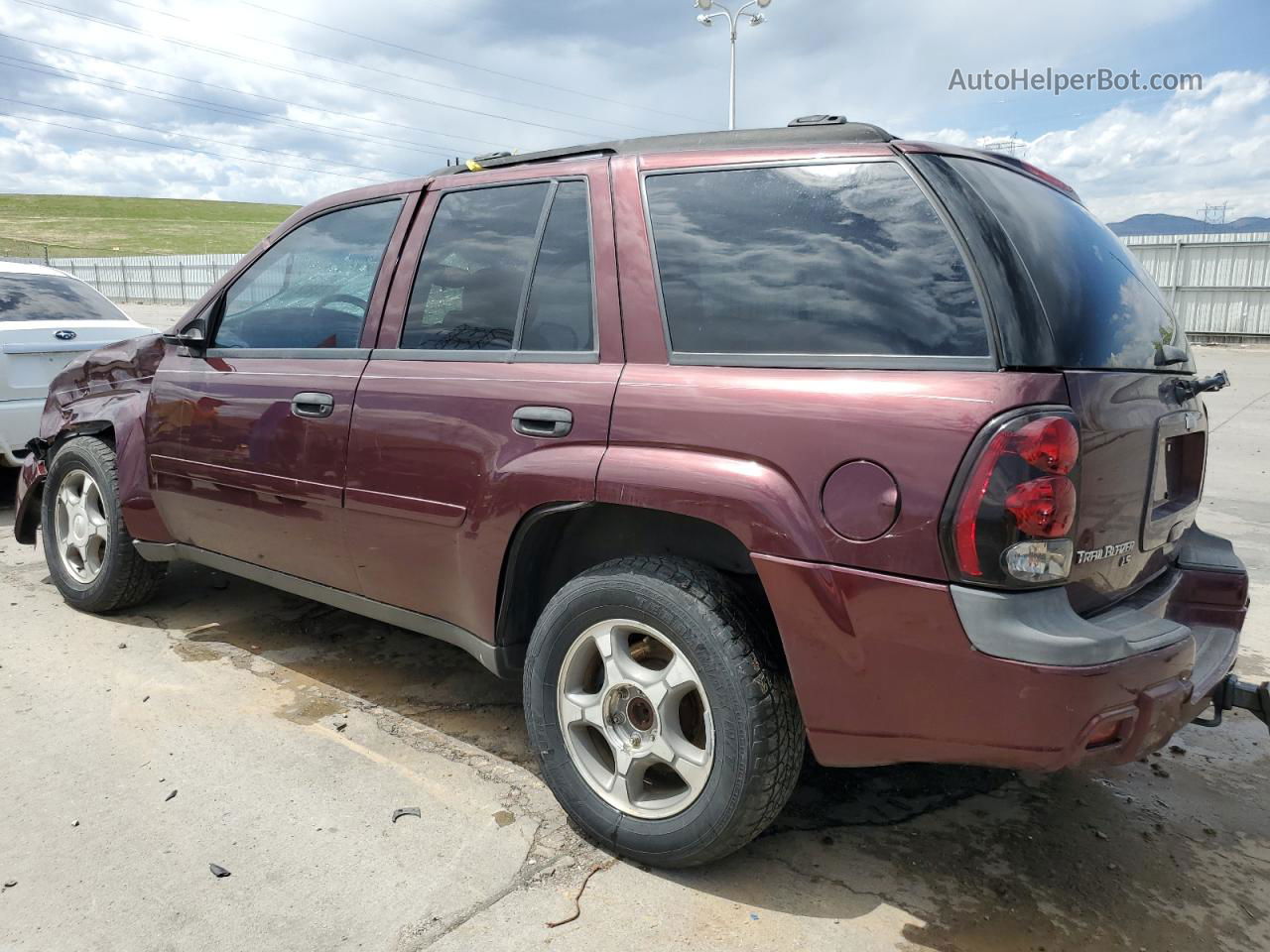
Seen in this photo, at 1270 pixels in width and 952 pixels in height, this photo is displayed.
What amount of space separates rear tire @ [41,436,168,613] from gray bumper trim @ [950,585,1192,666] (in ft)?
12.4

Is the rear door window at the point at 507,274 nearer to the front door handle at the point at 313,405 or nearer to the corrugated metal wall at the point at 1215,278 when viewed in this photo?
the front door handle at the point at 313,405

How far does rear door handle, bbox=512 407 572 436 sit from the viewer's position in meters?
2.64

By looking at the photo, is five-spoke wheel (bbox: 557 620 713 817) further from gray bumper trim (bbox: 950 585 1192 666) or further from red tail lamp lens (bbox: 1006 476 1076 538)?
red tail lamp lens (bbox: 1006 476 1076 538)

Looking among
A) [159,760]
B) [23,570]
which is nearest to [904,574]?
[159,760]

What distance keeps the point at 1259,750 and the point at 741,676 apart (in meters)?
2.23

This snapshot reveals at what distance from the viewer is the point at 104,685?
3.78 meters

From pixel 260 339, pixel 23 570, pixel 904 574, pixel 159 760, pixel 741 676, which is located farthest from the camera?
pixel 23 570

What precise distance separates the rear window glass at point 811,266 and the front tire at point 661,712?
65 centimetres

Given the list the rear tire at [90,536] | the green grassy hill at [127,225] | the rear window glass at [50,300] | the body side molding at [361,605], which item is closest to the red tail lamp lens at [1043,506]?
the body side molding at [361,605]

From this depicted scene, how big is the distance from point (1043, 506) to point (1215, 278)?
2426cm

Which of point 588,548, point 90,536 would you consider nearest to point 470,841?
point 588,548

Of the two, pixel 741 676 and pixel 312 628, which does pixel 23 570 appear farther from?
pixel 741 676

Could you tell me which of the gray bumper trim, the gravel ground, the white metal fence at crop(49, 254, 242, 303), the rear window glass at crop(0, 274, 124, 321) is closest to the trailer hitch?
the gravel ground

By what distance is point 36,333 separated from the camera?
260 inches
